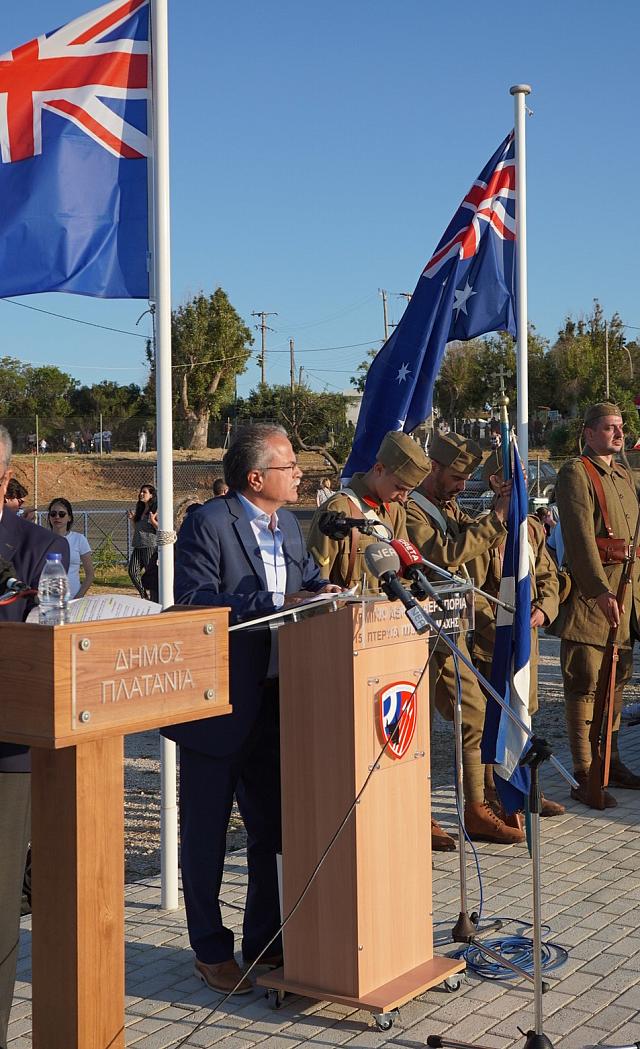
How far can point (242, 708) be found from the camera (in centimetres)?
426

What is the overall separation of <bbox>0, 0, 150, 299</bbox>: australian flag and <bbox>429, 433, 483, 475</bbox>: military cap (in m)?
2.00

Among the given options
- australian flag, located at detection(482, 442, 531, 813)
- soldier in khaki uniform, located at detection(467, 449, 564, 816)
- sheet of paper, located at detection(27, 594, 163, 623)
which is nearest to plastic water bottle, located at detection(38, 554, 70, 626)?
sheet of paper, located at detection(27, 594, 163, 623)

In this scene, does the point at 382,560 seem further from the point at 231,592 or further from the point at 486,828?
the point at 486,828

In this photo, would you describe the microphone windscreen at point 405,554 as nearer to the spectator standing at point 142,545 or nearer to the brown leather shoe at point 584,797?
the brown leather shoe at point 584,797

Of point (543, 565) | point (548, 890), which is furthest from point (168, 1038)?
point (543, 565)

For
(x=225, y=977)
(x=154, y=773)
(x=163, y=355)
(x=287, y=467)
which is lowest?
(x=154, y=773)

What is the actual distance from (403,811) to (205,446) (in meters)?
50.5

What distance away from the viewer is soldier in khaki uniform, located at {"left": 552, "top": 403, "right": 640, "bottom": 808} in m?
7.28

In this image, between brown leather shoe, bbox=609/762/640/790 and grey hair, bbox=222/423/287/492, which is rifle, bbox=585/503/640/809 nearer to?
brown leather shoe, bbox=609/762/640/790

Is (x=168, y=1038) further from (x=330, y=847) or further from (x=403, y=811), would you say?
(x=403, y=811)

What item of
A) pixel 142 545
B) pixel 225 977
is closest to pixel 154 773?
pixel 225 977

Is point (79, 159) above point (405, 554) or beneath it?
above

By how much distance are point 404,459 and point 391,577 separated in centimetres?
206

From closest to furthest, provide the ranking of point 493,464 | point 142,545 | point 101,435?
point 493,464 < point 142,545 < point 101,435
